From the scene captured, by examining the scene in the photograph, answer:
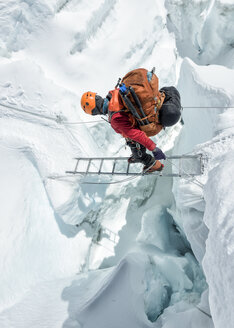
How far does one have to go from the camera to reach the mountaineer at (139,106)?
1799mm

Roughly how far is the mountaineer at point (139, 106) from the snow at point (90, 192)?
2.19ft

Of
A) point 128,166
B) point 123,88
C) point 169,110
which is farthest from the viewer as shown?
point 128,166

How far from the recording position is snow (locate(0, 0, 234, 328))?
100 inches

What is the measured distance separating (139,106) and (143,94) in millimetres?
102

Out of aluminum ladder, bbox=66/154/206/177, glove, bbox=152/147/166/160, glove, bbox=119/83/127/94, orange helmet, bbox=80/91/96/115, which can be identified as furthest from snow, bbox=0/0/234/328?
orange helmet, bbox=80/91/96/115

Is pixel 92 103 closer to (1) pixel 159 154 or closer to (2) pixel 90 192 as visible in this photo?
(1) pixel 159 154

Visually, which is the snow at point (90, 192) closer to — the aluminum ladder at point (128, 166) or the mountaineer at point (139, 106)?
the aluminum ladder at point (128, 166)

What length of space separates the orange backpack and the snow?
761mm

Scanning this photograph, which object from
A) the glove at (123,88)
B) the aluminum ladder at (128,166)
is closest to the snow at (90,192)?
the aluminum ladder at (128,166)

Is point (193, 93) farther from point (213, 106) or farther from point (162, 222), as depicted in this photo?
point (162, 222)

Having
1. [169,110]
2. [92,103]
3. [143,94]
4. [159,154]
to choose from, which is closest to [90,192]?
[159,154]

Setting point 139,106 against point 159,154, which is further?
point 159,154

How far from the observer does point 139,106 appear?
184cm

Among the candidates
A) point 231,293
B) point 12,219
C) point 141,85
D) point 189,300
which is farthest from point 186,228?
point 12,219
